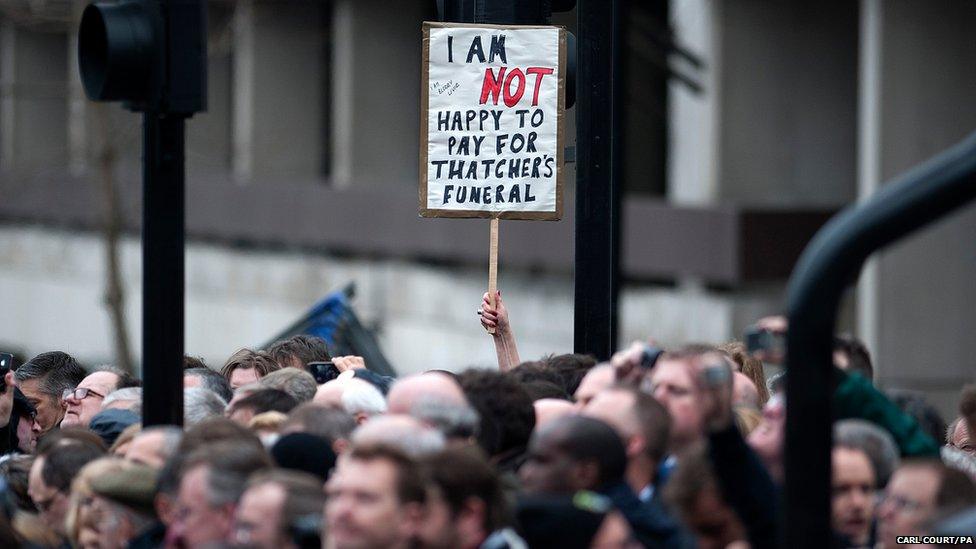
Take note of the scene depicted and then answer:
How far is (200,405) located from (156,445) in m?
1.25

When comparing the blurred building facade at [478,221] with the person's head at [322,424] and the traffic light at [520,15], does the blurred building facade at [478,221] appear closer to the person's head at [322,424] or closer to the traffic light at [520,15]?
the traffic light at [520,15]

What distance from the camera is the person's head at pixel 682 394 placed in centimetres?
470

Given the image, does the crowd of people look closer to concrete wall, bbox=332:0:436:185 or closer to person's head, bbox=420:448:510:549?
person's head, bbox=420:448:510:549

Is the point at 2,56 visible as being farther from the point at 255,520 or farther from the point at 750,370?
the point at 255,520

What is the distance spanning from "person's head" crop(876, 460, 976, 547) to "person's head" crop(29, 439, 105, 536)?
2.65 meters

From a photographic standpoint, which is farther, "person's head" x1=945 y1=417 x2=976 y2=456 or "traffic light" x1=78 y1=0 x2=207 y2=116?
"person's head" x1=945 y1=417 x2=976 y2=456

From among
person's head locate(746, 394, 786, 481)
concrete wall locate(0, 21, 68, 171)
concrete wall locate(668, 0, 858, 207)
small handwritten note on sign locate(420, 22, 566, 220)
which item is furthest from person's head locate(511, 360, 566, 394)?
concrete wall locate(0, 21, 68, 171)

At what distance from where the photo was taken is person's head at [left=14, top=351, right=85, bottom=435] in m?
8.09

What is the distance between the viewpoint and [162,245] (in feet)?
16.8

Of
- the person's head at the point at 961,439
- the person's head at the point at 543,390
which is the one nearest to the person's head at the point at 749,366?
the person's head at the point at 961,439

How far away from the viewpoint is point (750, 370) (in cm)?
767

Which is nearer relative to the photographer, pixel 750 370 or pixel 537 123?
pixel 537 123

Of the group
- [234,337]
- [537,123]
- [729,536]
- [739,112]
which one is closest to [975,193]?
[729,536]

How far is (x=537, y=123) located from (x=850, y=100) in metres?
12.3
